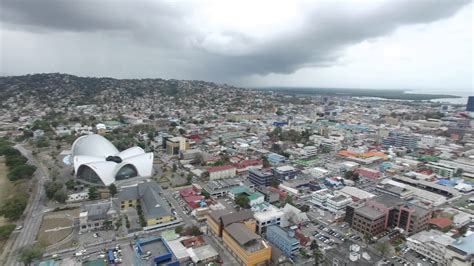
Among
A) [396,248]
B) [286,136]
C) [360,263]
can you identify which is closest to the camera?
[360,263]

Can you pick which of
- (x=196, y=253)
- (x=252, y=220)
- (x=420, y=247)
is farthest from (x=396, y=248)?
(x=196, y=253)

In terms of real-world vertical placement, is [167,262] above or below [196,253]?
above

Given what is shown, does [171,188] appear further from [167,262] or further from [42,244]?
[167,262]

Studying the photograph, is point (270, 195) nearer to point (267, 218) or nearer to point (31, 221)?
point (267, 218)

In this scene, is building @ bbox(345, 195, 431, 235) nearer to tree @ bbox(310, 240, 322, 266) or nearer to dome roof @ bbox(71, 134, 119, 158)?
tree @ bbox(310, 240, 322, 266)

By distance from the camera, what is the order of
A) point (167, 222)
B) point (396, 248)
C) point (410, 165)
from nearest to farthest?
Answer: point (396, 248), point (167, 222), point (410, 165)

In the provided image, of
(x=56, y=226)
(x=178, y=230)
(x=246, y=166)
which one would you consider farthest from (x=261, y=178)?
(x=56, y=226)

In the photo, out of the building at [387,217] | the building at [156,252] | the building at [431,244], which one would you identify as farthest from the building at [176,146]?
the building at [431,244]

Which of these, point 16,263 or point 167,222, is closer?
point 16,263
